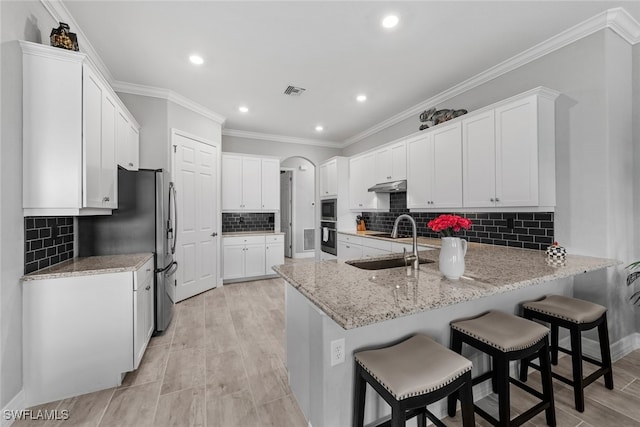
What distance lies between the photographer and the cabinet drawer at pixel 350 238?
14.8ft

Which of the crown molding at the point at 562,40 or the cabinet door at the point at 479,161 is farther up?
the crown molding at the point at 562,40

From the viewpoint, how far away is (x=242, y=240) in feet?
15.6

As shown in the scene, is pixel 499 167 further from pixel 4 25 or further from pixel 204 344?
pixel 4 25

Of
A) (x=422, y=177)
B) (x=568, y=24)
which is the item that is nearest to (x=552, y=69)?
(x=568, y=24)

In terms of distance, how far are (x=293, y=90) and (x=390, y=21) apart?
1.58 metres

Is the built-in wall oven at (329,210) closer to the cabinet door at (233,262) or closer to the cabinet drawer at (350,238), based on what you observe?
the cabinet drawer at (350,238)

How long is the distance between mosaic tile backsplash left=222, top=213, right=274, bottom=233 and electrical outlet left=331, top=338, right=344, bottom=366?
4.27 m

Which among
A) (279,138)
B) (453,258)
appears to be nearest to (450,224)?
(453,258)

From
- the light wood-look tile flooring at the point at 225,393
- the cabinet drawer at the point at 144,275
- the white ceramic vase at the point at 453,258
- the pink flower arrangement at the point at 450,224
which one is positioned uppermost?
the pink flower arrangement at the point at 450,224

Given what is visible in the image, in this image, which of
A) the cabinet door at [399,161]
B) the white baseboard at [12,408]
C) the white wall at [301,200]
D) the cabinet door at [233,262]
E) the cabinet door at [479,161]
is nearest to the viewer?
the white baseboard at [12,408]

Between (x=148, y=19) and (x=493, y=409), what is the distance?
3.78 meters

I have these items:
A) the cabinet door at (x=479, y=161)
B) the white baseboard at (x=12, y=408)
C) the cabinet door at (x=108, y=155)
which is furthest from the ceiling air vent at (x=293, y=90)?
the white baseboard at (x=12, y=408)

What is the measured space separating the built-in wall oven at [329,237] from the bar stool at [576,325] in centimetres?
351

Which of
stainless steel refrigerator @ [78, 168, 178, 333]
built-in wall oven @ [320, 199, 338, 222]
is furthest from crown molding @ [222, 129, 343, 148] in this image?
stainless steel refrigerator @ [78, 168, 178, 333]
